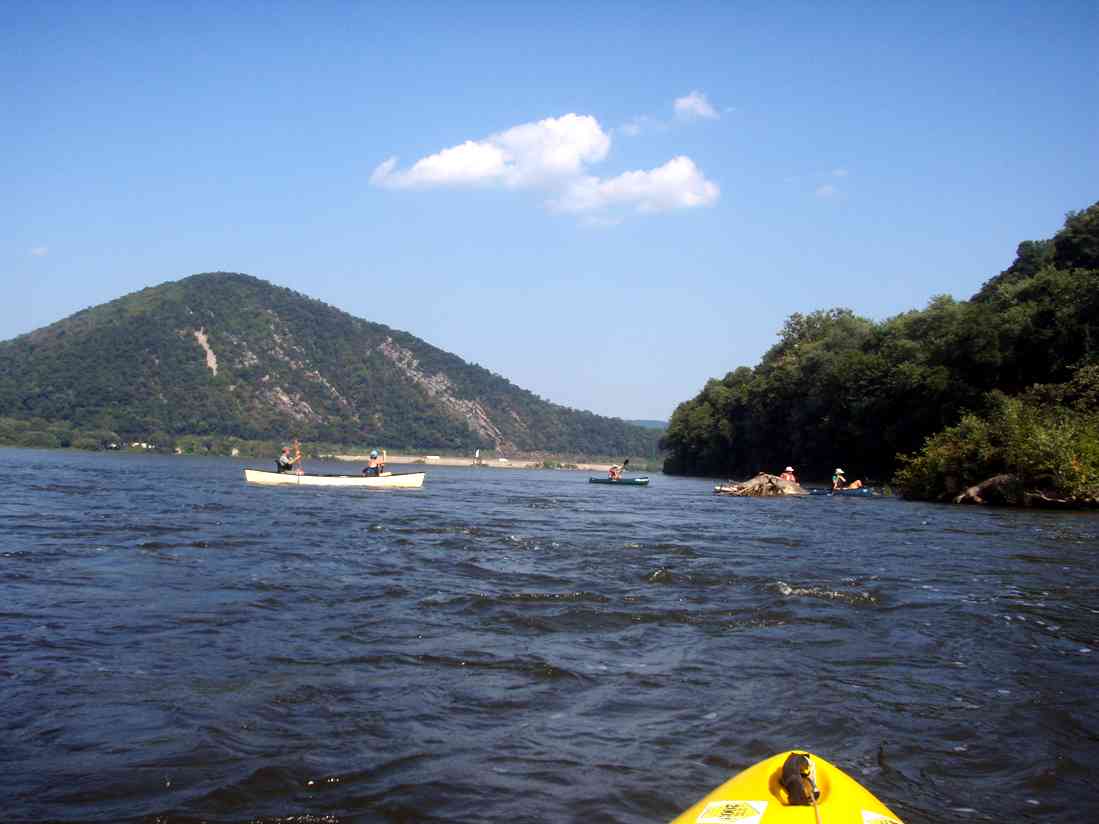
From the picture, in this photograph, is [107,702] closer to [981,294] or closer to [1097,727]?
[1097,727]

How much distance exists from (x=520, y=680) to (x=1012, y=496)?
30.7 meters

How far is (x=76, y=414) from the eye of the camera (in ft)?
405

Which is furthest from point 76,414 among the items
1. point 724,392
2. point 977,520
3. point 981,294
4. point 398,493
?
point 977,520

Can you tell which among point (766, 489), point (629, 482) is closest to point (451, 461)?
point (629, 482)

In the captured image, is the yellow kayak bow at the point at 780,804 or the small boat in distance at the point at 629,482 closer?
the yellow kayak bow at the point at 780,804

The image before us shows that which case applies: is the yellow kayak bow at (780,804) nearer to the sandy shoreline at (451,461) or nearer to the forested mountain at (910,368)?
the forested mountain at (910,368)

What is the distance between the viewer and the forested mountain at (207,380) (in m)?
131

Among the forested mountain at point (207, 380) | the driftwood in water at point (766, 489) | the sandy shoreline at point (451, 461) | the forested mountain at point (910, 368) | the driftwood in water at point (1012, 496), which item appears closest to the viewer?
the driftwood in water at point (1012, 496)

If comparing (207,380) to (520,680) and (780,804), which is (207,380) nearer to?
(520,680)

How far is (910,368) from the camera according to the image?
53.4m

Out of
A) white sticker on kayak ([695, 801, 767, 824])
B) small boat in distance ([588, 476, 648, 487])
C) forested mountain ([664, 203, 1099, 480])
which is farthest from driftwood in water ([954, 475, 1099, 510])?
white sticker on kayak ([695, 801, 767, 824])

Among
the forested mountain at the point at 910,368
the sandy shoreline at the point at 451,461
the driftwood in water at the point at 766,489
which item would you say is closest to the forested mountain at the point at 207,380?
the sandy shoreline at the point at 451,461

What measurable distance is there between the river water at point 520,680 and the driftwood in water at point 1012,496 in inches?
643

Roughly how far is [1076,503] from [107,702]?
33011mm
